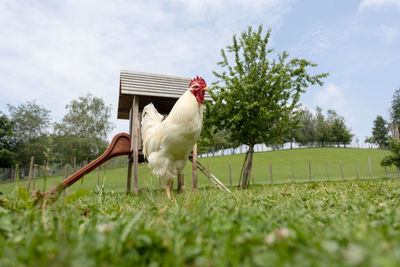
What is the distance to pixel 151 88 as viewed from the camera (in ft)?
29.0

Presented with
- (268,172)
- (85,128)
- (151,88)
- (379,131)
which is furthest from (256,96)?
(379,131)

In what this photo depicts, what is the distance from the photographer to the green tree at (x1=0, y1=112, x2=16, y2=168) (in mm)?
36984

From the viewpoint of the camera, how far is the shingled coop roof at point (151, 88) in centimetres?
859

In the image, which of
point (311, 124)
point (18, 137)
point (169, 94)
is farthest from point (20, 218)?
point (311, 124)

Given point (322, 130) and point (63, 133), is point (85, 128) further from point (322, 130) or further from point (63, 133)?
point (322, 130)

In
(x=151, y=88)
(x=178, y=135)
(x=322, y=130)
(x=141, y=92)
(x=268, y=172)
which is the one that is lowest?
(x=268, y=172)

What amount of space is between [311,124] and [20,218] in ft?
285

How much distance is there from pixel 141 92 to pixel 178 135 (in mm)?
4116

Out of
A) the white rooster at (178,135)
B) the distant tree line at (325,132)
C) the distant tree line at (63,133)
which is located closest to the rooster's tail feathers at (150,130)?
the white rooster at (178,135)

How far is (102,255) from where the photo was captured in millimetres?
958

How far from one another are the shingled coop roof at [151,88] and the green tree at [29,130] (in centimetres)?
3928

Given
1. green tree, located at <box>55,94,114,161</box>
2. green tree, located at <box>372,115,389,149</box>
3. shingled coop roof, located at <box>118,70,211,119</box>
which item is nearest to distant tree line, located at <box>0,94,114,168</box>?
green tree, located at <box>55,94,114,161</box>

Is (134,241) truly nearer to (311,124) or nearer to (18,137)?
(18,137)

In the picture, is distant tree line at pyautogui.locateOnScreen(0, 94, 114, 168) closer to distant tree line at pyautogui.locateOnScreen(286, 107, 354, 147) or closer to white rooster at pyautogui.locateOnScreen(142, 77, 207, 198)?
white rooster at pyautogui.locateOnScreen(142, 77, 207, 198)
